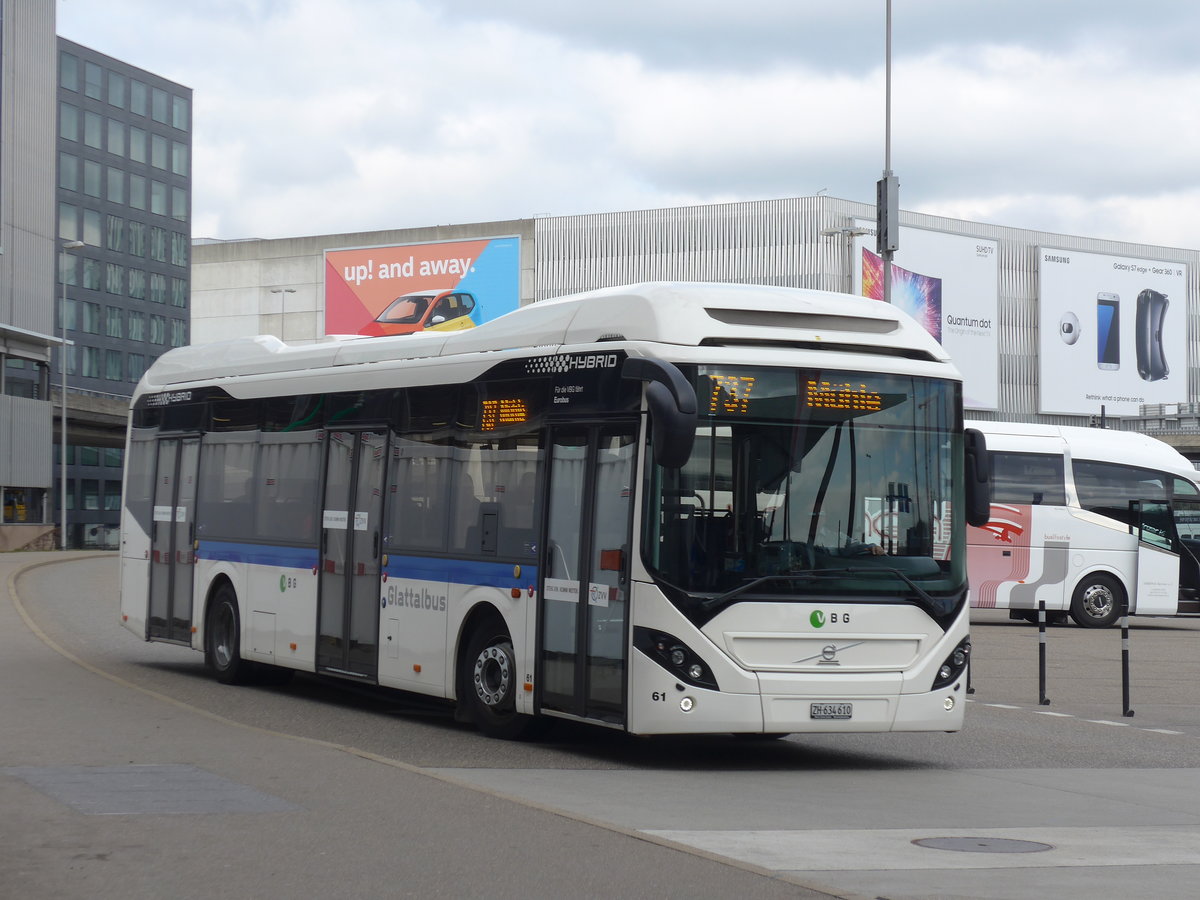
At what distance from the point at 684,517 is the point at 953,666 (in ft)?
7.24

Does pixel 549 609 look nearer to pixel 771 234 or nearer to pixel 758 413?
pixel 758 413

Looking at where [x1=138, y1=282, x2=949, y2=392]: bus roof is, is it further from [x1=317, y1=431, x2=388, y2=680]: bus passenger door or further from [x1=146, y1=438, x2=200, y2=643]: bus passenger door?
[x1=146, y1=438, x2=200, y2=643]: bus passenger door

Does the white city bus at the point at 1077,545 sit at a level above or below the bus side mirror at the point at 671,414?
below

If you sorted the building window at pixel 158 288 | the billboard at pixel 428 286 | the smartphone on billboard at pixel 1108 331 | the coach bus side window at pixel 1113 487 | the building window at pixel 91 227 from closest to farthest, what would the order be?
the coach bus side window at pixel 1113 487, the smartphone on billboard at pixel 1108 331, the billboard at pixel 428 286, the building window at pixel 91 227, the building window at pixel 158 288

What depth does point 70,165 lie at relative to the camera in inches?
4112

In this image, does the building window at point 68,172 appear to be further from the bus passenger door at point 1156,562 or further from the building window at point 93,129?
the bus passenger door at point 1156,562

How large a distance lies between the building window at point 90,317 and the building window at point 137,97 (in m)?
12.4

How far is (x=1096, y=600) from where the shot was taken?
31609mm

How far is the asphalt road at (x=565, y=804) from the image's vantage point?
24.9ft

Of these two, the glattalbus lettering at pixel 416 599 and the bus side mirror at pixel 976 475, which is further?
the glattalbus lettering at pixel 416 599

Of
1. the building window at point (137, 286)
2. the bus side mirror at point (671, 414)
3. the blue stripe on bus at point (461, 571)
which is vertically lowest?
the blue stripe on bus at point (461, 571)

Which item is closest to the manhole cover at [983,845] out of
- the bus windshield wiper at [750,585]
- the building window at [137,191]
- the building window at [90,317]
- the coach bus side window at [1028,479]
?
the bus windshield wiper at [750,585]

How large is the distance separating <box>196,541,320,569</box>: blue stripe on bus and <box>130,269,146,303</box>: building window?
9843cm

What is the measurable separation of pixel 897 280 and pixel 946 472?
83.2 m
